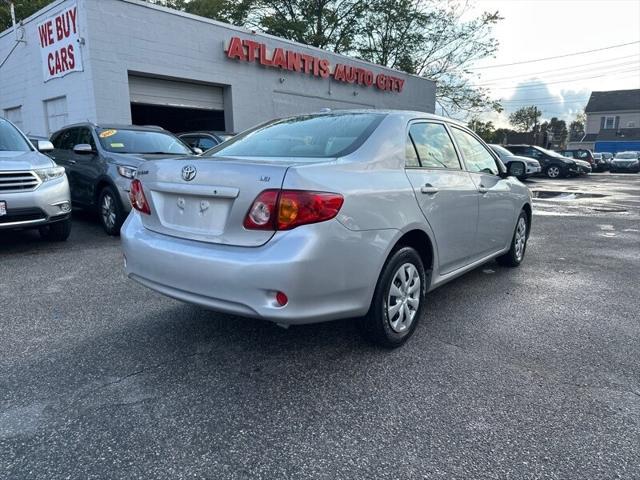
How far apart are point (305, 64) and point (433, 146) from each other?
1405 centimetres

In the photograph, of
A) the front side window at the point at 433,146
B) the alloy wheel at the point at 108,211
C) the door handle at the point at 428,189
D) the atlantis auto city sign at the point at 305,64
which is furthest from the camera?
the atlantis auto city sign at the point at 305,64

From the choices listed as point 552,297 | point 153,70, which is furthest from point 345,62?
point 552,297

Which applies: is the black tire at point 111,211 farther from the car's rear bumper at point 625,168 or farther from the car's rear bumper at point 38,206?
the car's rear bumper at point 625,168

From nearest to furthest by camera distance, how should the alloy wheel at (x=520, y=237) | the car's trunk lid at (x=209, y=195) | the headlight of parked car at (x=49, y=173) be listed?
the car's trunk lid at (x=209, y=195), the alloy wheel at (x=520, y=237), the headlight of parked car at (x=49, y=173)

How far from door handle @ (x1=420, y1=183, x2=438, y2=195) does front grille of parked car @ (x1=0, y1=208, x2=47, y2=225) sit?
4.80 m

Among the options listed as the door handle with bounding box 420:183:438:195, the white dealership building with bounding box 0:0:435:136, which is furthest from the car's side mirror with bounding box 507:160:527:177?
the white dealership building with bounding box 0:0:435:136

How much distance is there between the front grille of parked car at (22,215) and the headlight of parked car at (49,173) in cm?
44

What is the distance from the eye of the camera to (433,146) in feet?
12.4

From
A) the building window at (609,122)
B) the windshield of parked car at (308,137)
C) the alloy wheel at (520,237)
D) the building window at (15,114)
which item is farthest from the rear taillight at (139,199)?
the building window at (609,122)

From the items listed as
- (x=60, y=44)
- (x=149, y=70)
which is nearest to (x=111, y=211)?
(x=149, y=70)

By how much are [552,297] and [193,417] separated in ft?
11.4

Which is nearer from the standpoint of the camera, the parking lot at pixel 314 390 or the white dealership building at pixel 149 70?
the parking lot at pixel 314 390

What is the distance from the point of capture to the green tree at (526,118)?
8825cm

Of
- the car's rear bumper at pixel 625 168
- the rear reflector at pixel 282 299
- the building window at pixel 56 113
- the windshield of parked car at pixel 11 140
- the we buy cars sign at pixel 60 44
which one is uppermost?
the we buy cars sign at pixel 60 44
